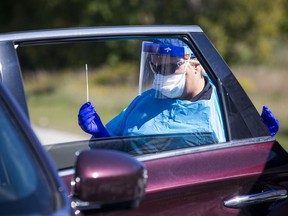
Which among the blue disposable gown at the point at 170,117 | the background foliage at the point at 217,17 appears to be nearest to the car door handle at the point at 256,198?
the blue disposable gown at the point at 170,117

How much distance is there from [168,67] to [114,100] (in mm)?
14651

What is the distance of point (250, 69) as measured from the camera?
2528cm

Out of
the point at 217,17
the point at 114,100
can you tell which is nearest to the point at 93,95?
the point at 114,100

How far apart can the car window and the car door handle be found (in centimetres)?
34

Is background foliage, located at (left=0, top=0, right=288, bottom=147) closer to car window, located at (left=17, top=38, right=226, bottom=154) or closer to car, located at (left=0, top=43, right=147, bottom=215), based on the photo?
car window, located at (left=17, top=38, right=226, bottom=154)

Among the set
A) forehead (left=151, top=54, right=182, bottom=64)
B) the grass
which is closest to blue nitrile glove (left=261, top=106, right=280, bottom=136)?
forehead (left=151, top=54, right=182, bottom=64)

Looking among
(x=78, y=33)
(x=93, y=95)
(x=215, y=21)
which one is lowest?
(x=215, y=21)

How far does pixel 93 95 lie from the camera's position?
20.5 metres

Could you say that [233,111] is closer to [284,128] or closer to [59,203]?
[59,203]

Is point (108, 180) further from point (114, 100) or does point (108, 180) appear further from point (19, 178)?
point (114, 100)

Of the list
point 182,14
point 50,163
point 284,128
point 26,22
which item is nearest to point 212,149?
point 50,163

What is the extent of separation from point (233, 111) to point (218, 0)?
22546mm

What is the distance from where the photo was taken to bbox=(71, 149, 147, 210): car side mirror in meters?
2.69

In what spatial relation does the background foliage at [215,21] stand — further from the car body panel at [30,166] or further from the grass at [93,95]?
the car body panel at [30,166]
